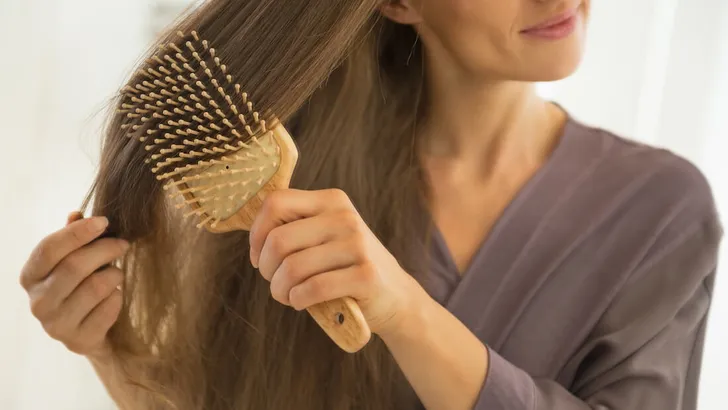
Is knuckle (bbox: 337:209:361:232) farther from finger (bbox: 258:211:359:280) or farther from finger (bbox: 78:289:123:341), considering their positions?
finger (bbox: 78:289:123:341)

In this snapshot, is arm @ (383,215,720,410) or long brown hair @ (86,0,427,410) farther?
long brown hair @ (86,0,427,410)

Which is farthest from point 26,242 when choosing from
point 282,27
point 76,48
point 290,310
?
point 282,27

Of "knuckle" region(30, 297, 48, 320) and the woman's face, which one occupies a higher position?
the woman's face

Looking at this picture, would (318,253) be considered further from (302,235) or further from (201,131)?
(201,131)

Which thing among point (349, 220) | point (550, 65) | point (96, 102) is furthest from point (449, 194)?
point (96, 102)

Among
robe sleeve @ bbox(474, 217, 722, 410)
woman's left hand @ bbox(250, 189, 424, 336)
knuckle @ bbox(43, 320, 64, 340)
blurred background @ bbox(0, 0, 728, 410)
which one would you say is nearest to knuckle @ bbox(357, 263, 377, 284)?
woman's left hand @ bbox(250, 189, 424, 336)

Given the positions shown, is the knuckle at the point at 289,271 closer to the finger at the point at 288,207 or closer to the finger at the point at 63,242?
the finger at the point at 288,207

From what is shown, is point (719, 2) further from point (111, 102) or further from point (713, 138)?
point (111, 102)

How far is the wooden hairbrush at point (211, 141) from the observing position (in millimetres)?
504

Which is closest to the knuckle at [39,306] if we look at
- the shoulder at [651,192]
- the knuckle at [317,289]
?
the knuckle at [317,289]

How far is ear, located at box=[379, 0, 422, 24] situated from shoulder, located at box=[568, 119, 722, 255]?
206mm

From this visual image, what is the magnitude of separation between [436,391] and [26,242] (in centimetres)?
65

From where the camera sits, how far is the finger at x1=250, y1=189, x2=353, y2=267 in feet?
1.62

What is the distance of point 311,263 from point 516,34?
0.29 meters
